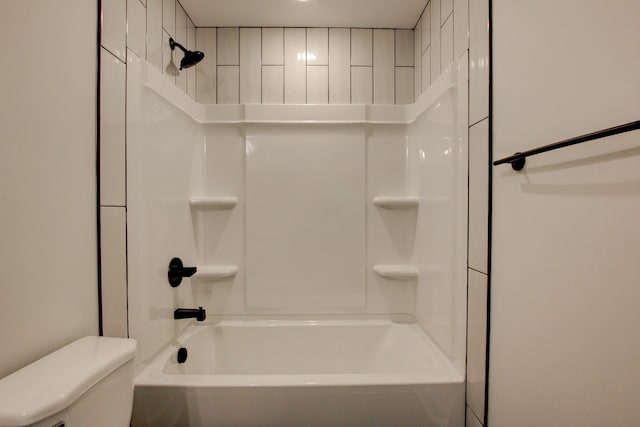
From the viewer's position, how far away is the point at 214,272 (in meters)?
1.77

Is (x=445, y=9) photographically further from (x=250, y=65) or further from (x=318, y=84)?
(x=250, y=65)

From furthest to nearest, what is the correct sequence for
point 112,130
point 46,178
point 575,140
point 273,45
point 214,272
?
point 273,45, point 214,272, point 112,130, point 46,178, point 575,140

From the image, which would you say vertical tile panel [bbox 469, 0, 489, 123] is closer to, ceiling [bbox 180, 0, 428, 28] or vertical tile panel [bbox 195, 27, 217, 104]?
ceiling [bbox 180, 0, 428, 28]

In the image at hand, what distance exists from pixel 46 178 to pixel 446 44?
1511 millimetres

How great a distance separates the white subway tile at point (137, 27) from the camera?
1.19 m

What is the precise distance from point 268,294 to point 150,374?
0.73 meters

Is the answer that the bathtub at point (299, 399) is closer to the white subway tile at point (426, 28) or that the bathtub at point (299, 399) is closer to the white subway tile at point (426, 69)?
the white subway tile at point (426, 69)

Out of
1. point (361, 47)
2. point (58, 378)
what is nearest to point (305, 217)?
point (361, 47)

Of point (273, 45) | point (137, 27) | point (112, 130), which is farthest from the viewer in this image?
point (273, 45)

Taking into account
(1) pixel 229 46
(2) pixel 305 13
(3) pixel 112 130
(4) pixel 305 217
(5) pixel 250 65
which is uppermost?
(2) pixel 305 13

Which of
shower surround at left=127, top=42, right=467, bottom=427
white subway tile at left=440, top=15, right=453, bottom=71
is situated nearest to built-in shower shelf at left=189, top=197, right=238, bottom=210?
shower surround at left=127, top=42, right=467, bottom=427

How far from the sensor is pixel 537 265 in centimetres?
83

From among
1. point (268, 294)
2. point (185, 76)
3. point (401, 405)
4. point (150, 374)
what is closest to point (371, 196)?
point (268, 294)

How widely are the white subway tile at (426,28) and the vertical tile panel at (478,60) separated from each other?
50 centimetres
